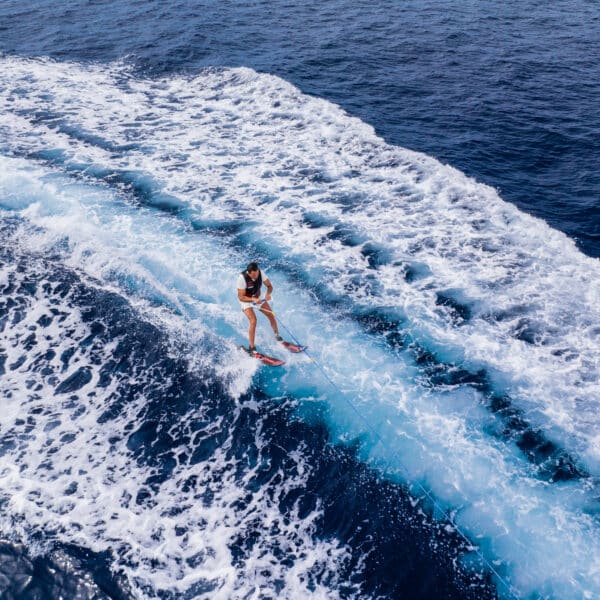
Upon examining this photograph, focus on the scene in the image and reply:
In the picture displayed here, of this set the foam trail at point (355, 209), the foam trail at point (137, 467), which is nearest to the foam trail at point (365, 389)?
the foam trail at point (137, 467)

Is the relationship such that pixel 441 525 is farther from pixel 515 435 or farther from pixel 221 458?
pixel 221 458

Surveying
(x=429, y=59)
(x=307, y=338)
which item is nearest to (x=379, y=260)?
(x=307, y=338)

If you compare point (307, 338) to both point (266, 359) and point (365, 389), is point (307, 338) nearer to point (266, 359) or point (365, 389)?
point (266, 359)

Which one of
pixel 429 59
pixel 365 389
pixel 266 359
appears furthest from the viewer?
pixel 429 59

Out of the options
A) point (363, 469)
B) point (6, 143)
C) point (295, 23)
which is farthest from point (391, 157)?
point (295, 23)

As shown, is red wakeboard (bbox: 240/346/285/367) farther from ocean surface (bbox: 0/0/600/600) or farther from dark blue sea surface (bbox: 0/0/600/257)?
dark blue sea surface (bbox: 0/0/600/257)

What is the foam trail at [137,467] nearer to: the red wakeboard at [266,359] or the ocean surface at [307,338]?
the ocean surface at [307,338]

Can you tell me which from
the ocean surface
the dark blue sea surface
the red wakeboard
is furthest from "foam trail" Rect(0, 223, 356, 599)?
the dark blue sea surface
